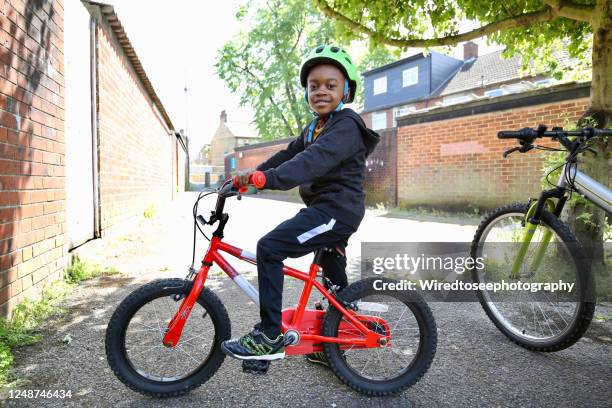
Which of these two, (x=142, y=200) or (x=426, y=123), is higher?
(x=426, y=123)

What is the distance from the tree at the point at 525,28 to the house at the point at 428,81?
22.5 m

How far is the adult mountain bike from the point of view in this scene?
2674 mm

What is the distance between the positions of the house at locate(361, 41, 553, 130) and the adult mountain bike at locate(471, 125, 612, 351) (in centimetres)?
2531

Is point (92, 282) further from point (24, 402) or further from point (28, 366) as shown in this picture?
point (24, 402)

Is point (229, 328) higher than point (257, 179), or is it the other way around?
point (257, 179)

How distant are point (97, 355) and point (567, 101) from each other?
9.64 metres

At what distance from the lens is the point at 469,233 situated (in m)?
7.84

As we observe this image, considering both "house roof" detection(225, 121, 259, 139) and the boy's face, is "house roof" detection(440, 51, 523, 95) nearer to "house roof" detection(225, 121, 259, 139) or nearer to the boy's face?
the boy's face

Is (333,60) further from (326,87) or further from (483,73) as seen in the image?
(483,73)

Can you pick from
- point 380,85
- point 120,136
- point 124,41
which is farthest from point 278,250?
point 380,85

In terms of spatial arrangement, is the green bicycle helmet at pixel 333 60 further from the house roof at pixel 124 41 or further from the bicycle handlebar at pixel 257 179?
Answer: the house roof at pixel 124 41

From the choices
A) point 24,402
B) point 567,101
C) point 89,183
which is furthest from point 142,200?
point 567,101

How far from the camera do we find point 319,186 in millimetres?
2457

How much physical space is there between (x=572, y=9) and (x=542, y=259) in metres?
2.78
